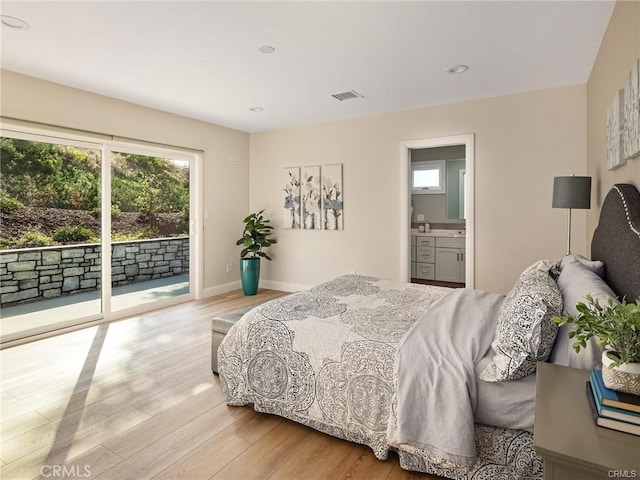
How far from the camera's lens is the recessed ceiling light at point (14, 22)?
98.5 inches

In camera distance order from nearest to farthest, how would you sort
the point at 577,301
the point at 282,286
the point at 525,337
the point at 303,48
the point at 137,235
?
the point at 525,337 → the point at 577,301 → the point at 303,48 → the point at 137,235 → the point at 282,286

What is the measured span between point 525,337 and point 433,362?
16.3 inches

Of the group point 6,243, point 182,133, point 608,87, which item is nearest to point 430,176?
point 608,87

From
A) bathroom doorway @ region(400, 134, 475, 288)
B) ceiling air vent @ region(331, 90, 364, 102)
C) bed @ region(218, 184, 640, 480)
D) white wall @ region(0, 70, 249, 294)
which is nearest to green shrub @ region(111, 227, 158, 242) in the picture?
white wall @ region(0, 70, 249, 294)

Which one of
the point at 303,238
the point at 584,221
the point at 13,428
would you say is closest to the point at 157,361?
the point at 13,428

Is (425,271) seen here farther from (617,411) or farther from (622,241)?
(617,411)

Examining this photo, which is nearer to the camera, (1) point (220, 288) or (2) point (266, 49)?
(2) point (266, 49)

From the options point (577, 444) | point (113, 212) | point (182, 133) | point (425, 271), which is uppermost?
point (182, 133)

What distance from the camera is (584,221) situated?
3.76m

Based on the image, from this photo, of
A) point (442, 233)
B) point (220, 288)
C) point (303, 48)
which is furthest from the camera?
point (442, 233)

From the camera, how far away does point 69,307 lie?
397 cm

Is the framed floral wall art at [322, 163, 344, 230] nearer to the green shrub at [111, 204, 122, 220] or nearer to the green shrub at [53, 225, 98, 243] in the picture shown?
the green shrub at [111, 204, 122, 220]

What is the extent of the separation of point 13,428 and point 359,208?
13.6 feet

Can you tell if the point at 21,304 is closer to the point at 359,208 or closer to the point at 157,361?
the point at 157,361
